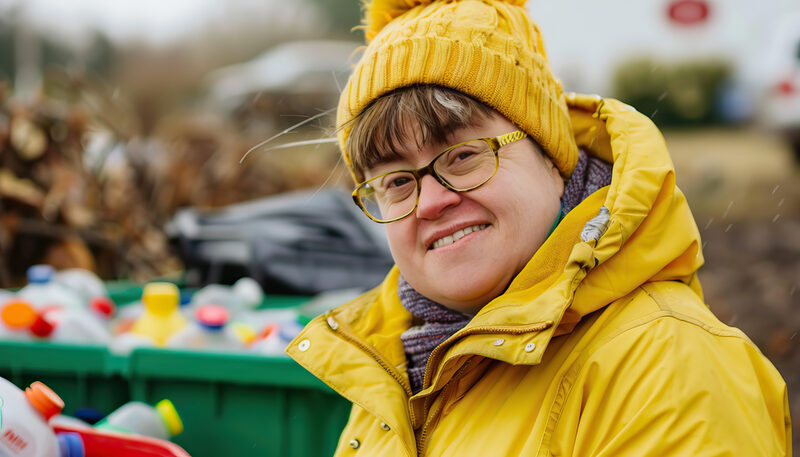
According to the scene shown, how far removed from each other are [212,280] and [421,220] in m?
2.72

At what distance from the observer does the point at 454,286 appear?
1605 mm

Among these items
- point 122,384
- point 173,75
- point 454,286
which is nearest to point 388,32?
point 454,286

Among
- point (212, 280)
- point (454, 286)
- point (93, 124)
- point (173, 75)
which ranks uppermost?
point (454, 286)

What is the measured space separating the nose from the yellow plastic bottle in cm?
173

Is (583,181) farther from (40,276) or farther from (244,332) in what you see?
(40,276)

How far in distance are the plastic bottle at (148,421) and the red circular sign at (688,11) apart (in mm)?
7396

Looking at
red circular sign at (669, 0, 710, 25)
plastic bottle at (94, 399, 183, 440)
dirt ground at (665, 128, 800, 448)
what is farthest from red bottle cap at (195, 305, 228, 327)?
red circular sign at (669, 0, 710, 25)

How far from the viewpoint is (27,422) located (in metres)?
1.71

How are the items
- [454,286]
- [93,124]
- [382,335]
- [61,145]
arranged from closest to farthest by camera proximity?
[454,286] → [382,335] → [61,145] → [93,124]

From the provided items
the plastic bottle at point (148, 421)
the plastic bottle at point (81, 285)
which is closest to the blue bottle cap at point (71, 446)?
the plastic bottle at point (148, 421)

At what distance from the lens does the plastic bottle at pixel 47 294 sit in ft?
10.3

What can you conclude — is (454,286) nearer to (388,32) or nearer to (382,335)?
(382,335)

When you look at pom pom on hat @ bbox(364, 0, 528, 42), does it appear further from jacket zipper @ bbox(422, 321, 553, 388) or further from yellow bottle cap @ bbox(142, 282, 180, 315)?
yellow bottle cap @ bbox(142, 282, 180, 315)

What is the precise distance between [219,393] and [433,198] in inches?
48.7
